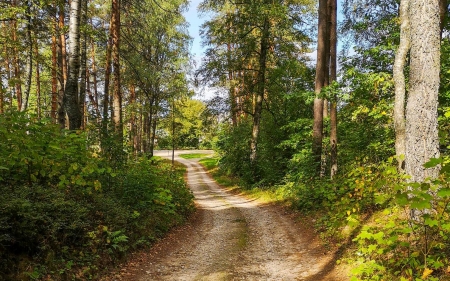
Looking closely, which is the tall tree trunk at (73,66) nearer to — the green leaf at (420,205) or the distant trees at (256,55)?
the green leaf at (420,205)

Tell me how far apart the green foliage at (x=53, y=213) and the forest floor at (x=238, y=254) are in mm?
615

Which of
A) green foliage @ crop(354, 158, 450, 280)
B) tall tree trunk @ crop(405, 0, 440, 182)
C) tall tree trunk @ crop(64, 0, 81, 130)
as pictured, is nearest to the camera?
green foliage @ crop(354, 158, 450, 280)

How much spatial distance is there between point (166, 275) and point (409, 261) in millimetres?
4150

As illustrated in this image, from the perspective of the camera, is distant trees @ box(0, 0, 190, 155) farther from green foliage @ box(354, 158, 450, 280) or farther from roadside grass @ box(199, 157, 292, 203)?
roadside grass @ box(199, 157, 292, 203)

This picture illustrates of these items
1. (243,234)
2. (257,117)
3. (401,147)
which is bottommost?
(243,234)

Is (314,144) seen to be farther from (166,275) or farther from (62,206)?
(62,206)

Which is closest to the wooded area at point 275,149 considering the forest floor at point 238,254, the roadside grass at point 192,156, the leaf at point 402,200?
the leaf at point 402,200

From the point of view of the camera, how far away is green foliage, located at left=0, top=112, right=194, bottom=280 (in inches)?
169

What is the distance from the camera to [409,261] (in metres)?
3.96

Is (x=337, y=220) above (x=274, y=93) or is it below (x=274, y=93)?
below

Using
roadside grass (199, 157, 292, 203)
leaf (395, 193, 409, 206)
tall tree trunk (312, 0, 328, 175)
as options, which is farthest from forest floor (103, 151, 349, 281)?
tall tree trunk (312, 0, 328, 175)

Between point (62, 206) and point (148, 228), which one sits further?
point (148, 228)

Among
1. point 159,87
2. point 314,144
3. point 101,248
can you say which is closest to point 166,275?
point 101,248

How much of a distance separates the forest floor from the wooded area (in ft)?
1.62
